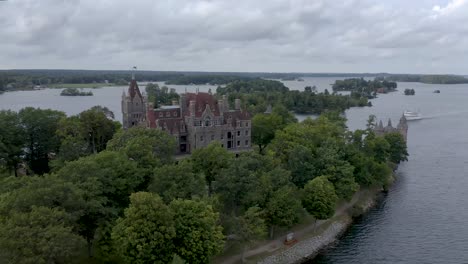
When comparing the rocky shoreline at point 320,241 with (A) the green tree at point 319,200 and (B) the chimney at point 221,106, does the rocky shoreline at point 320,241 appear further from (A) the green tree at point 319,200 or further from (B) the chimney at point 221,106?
(B) the chimney at point 221,106

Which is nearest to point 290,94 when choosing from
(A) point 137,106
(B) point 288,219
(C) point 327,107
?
(C) point 327,107

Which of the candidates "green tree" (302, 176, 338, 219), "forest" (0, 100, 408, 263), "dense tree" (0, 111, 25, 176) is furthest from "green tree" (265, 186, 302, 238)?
"dense tree" (0, 111, 25, 176)

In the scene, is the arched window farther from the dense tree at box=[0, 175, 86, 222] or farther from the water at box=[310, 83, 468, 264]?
the dense tree at box=[0, 175, 86, 222]

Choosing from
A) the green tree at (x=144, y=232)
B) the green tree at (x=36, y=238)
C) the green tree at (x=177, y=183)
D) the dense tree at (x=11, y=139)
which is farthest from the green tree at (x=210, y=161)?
the dense tree at (x=11, y=139)

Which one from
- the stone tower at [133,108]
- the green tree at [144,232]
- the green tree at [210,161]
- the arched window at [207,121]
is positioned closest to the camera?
the green tree at [144,232]

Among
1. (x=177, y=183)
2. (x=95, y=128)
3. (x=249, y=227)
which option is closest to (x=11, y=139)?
(x=95, y=128)

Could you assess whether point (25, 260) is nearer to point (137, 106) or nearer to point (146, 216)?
point (146, 216)
